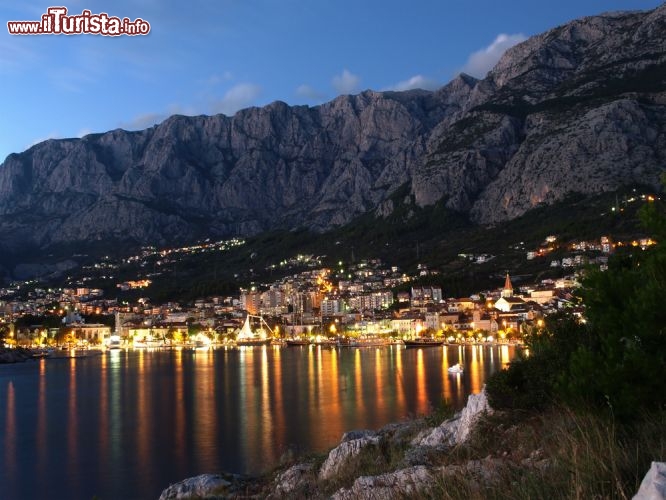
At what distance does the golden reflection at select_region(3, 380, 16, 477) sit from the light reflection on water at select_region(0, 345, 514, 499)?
0.17 ft

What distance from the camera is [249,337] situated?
95.9 metres

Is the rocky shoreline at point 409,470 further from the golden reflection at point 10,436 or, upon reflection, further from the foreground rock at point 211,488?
the golden reflection at point 10,436

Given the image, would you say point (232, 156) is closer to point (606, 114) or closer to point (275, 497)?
point (606, 114)

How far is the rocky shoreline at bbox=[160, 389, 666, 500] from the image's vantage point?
11.7ft

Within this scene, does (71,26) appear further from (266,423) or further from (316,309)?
(316,309)

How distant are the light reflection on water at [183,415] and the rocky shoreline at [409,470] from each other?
276 cm

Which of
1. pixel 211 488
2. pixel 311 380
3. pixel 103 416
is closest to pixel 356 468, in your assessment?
pixel 211 488

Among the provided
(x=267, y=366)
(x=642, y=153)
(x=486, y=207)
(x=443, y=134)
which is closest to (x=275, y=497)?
(x=267, y=366)

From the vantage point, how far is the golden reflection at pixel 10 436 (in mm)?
19625

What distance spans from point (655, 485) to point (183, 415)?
27.8 m

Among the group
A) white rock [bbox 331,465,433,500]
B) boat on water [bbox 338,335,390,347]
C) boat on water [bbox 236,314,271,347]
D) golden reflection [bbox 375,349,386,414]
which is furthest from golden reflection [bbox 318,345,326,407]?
boat on water [bbox 236,314,271,347]

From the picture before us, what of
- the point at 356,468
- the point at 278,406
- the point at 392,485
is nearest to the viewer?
the point at 392,485

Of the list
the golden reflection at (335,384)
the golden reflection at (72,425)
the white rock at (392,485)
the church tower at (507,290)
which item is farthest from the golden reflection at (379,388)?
the church tower at (507,290)

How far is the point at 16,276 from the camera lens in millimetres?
147250
